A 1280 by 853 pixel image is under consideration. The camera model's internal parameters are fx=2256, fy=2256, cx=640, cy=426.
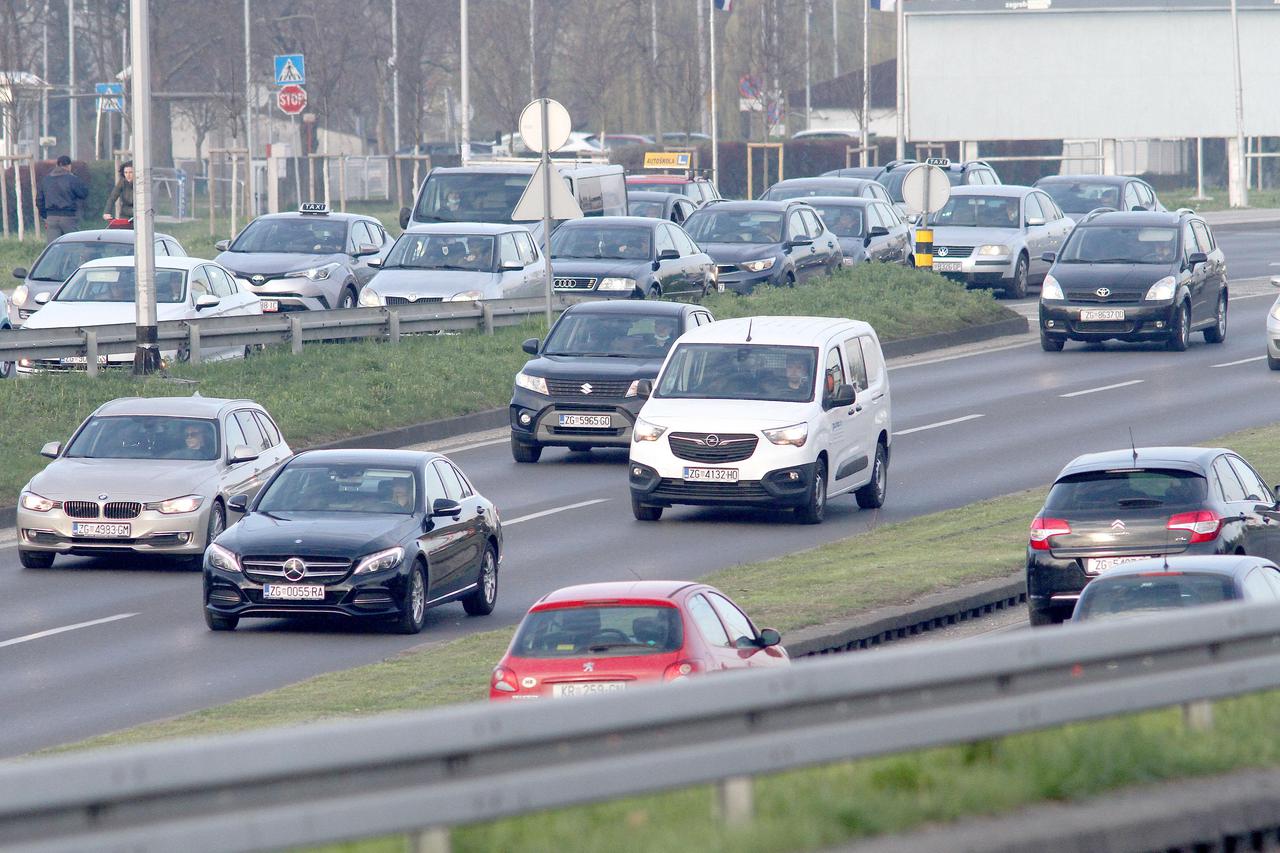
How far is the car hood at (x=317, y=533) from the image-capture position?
16297 mm

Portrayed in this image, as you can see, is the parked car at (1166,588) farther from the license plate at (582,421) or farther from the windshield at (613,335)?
the windshield at (613,335)

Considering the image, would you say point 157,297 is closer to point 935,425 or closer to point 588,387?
point 588,387

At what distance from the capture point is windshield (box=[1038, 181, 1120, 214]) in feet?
147

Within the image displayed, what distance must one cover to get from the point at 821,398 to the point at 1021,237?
2024 centimetres

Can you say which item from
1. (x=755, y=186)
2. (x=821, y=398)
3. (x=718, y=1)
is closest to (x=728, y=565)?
(x=821, y=398)

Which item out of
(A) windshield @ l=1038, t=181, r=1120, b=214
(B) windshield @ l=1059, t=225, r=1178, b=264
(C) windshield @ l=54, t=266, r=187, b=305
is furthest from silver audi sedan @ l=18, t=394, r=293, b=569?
(A) windshield @ l=1038, t=181, r=1120, b=214

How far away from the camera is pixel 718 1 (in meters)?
66.1

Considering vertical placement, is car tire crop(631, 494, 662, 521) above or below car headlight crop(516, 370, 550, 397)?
below

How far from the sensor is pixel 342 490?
17.3 metres

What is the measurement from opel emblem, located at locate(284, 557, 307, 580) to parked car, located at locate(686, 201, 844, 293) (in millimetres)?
20669

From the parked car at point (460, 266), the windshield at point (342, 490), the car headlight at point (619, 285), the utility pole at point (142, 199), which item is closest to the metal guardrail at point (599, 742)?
the windshield at point (342, 490)

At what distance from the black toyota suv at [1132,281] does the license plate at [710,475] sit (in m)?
13.6

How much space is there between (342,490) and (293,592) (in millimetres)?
1304

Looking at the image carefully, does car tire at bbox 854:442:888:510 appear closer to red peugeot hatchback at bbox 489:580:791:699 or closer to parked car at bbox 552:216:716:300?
red peugeot hatchback at bbox 489:580:791:699
